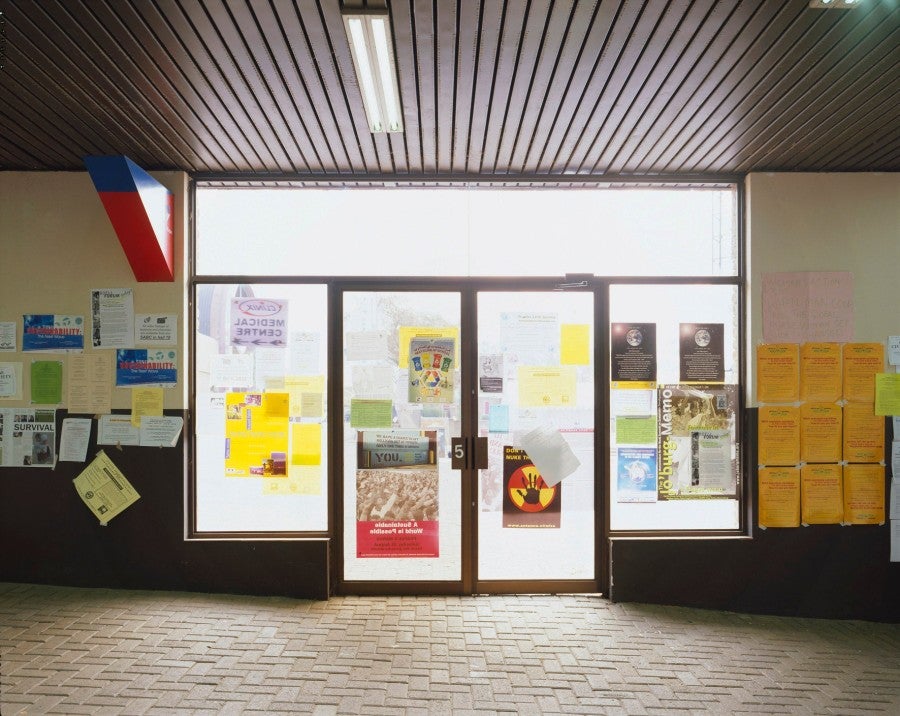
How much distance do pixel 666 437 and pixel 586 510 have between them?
818 mm

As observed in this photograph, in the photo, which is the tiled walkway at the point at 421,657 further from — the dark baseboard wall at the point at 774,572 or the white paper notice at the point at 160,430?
the white paper notice at the point at 160,430

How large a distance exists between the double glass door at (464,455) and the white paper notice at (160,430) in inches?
48.3

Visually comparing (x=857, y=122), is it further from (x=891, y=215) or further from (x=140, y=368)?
(x=140, y=368)

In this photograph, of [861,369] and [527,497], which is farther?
[527,497]

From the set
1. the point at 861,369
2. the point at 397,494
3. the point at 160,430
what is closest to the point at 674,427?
the point at 861,369

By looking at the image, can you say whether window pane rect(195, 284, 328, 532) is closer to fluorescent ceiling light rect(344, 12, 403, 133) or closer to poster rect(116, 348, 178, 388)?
poster rect(116, 348, 178, 388)

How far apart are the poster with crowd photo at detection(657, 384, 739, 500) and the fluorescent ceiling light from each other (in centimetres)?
279

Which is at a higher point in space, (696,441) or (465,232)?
(465,232)

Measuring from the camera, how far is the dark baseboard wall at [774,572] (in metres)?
4.66

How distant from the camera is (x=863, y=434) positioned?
471 cm

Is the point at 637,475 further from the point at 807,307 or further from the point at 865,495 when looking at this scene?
the point at 807,307

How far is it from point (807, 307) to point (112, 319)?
511 cm

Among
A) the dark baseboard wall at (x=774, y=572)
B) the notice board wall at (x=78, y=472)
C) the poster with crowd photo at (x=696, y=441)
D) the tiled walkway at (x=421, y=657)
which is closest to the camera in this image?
the tiled walkway at (x=421, y=657)

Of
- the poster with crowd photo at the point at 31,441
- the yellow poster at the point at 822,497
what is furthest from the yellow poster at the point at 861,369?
the poster with crowd photo at the point at 31,441
